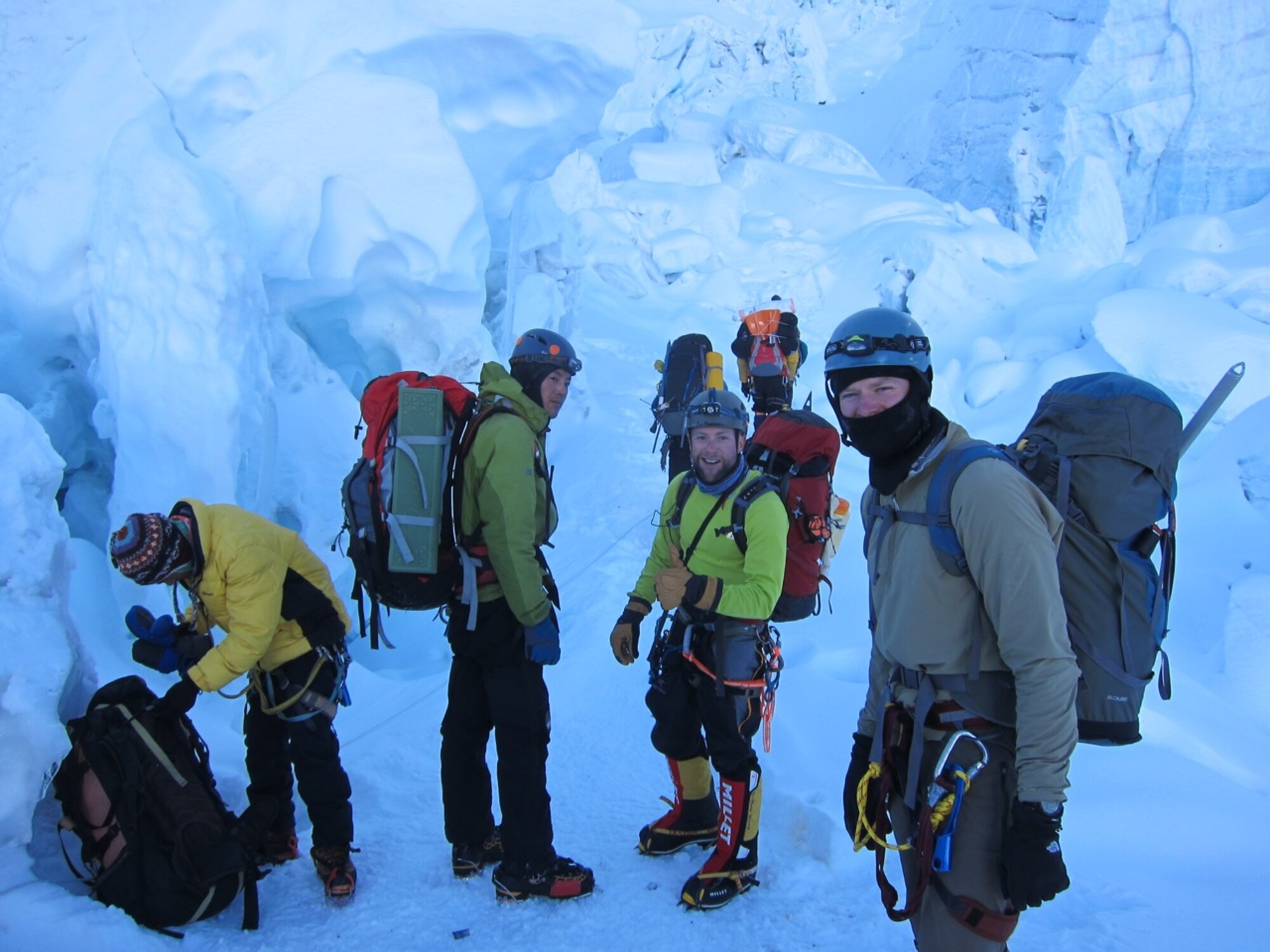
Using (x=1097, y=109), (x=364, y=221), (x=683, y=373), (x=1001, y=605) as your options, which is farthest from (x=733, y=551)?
(x=1097, y=109)

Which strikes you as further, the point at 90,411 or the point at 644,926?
the point at 90,411

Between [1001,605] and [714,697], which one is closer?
[1001,605]

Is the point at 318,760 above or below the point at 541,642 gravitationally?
below

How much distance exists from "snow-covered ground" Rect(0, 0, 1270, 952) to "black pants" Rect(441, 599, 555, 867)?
0.23 m

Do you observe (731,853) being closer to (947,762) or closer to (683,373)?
(947,762)

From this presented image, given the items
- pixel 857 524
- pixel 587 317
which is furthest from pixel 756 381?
pixel 587 317

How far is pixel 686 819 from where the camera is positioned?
2996 millimetres

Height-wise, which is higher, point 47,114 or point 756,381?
point 47,114

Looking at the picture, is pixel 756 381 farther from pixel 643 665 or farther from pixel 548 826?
pixel 548 826

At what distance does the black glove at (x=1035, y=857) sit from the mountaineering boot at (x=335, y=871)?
2.13 metres

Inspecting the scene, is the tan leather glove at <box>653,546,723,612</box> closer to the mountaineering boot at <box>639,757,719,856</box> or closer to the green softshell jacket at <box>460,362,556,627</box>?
the green softshell jacket at <box>460,362,556,627</box>

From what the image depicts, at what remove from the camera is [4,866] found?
2.35 meters

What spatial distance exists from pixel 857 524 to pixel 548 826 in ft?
15.8

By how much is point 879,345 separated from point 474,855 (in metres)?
2.29
